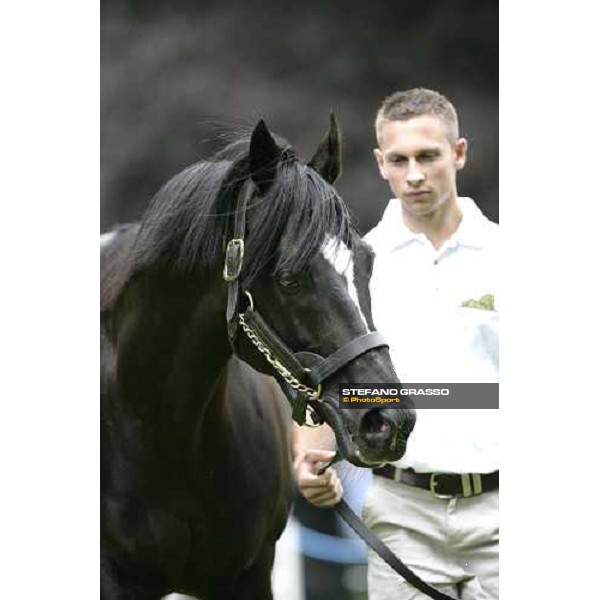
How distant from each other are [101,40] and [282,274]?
83 centimetres

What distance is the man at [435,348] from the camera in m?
2.58

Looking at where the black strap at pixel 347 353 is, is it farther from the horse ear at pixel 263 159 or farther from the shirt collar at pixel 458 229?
the shirt collar at pixel 458 229

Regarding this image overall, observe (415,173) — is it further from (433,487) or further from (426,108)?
(433,487)

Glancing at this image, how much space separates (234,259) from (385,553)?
0.77 metres

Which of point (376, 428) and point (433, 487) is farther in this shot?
point (433, 487)

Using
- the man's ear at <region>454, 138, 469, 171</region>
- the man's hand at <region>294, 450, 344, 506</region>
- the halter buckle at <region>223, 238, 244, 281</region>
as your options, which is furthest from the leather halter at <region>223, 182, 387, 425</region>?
the man's ear at <region>454, 138, 469, 171</region>

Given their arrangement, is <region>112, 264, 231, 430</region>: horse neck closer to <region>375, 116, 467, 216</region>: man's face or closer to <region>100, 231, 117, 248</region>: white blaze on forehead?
<region>100, 231, 117, 248</region>: white blaze on forehead

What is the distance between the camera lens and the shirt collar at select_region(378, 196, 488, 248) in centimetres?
260

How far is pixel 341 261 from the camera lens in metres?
2.24

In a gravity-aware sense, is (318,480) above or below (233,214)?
below

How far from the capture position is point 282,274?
88.7 inches

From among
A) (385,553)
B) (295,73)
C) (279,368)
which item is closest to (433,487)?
(385,553)

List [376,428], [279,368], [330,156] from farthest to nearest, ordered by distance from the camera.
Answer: [330,156] → [279,368] → [376,428]
